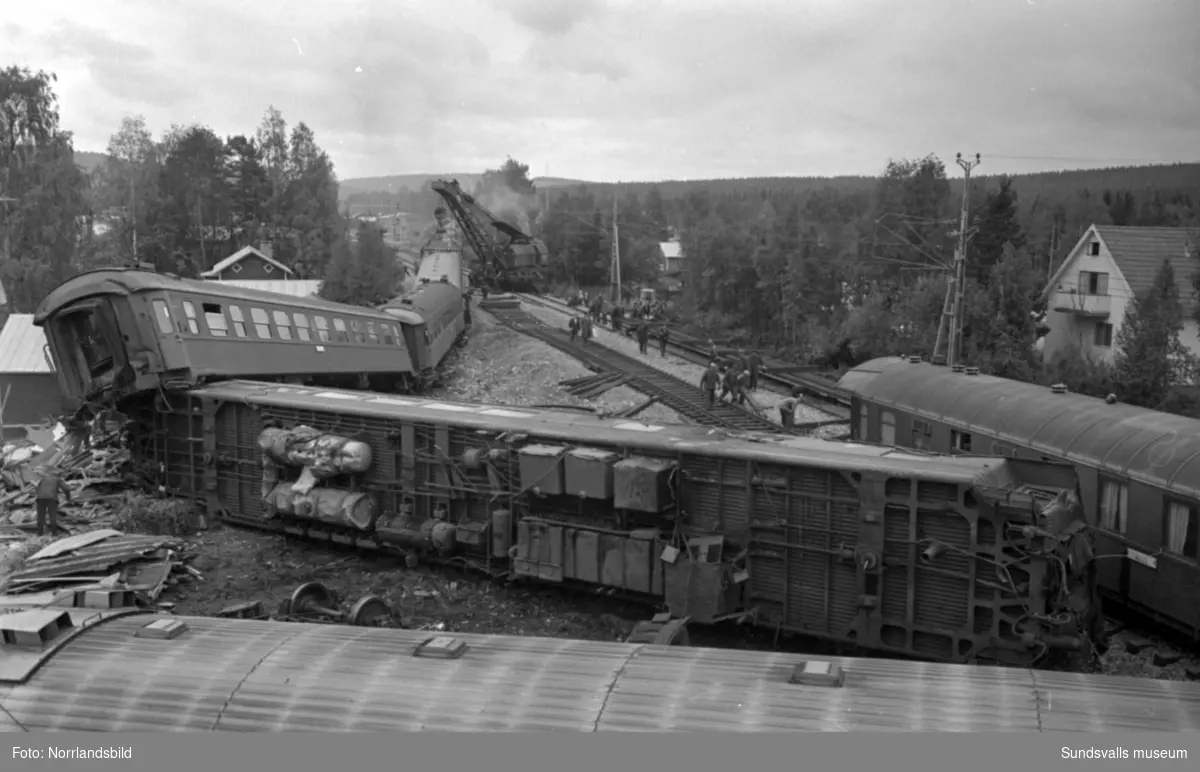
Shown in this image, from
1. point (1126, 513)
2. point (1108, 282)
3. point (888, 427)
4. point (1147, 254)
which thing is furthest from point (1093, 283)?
point (1126, 513)

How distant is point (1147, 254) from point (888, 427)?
16.0 meters

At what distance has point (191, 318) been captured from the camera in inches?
858

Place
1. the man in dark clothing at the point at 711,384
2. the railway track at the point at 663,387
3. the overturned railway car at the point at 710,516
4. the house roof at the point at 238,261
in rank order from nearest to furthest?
the overturned railway car at the point at 710,516 → the railway track at the point at 663,387 → the man in dark clothing at the point at 711,384 → the house roof at the point at 238,261

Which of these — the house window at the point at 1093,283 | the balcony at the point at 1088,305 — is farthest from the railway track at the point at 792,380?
the house window at the point at 1093,283

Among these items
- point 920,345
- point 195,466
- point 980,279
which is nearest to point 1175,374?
point 920,345

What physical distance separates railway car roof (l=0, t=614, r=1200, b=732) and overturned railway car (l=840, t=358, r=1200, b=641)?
6888 mm

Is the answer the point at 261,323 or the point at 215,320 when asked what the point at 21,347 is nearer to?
the point at 261,323

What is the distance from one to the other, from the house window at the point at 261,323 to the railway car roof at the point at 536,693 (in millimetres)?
16805

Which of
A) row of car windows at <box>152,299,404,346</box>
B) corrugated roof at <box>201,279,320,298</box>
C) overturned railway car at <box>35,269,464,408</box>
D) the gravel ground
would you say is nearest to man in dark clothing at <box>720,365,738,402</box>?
the gravel ground

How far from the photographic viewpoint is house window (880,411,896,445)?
67.3ft

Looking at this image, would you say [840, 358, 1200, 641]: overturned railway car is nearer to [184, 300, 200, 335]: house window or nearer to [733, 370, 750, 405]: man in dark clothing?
[733, 370, 750, 405]: man in dark clothing

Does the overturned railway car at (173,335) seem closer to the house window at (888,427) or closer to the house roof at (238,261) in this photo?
the house window at (888,427)

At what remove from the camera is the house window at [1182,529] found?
42.7ft

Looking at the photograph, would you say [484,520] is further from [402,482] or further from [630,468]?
[630,468]
